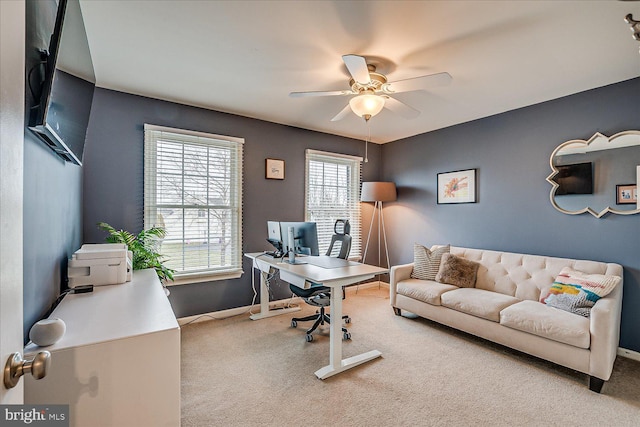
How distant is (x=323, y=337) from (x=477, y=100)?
304 centimetres

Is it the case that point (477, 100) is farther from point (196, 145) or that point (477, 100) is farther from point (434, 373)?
point (196, 145)

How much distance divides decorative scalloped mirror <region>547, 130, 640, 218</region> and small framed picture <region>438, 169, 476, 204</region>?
870mm

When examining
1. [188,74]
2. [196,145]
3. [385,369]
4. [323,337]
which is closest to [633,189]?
[385,369]

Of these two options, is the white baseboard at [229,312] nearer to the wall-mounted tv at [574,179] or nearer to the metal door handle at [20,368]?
the metal door handle at [20,368]

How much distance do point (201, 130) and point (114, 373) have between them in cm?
293

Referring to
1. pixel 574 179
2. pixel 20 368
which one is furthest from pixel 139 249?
pixel 574 179

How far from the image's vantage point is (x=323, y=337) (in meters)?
3.12

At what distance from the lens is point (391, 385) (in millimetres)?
2283

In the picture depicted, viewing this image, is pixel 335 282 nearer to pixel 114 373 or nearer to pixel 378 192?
pixel 114 373

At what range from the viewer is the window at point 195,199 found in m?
3.29

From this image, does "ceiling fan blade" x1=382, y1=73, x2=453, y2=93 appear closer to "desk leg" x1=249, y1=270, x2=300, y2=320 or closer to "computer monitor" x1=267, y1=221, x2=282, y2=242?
"computer monitor" x1=267, y1=221, x2=282, y2=242

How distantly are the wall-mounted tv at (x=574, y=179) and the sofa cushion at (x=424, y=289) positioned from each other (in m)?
1.54

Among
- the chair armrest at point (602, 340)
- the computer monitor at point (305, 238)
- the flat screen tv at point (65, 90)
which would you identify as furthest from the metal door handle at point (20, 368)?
the chair armrest at point (602, 340)

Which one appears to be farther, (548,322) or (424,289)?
(424,289)
